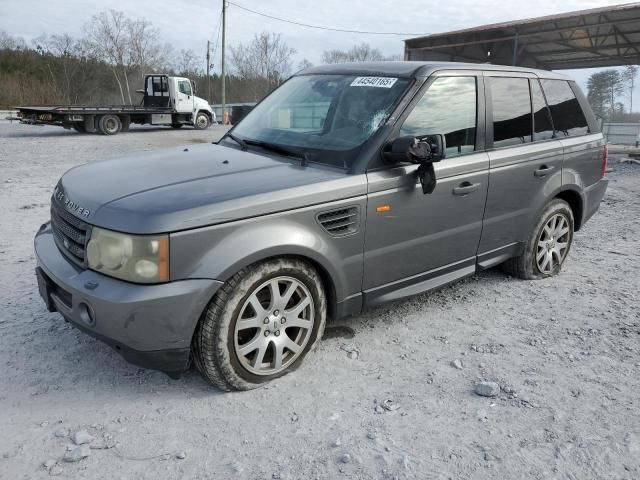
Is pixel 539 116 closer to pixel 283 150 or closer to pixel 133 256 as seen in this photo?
pixel 283 150

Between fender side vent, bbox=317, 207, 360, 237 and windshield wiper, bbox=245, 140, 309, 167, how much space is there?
0.45 m

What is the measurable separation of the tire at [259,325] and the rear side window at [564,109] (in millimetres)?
2851

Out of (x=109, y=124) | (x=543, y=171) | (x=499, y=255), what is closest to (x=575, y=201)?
(x=543, y=171)

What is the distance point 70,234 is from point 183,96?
20774 mm

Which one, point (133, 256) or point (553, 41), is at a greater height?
point (553, 41)

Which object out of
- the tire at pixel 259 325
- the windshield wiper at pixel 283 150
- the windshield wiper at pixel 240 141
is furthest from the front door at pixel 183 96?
the tire at pixel 259 325

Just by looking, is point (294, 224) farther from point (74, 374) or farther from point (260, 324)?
point (74, 374)

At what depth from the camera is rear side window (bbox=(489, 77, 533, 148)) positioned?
3930mm

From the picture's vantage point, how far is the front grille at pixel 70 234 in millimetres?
2719

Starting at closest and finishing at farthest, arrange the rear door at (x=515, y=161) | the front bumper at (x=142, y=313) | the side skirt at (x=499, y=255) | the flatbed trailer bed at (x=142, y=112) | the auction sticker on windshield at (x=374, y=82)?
the front bumper at (x=142, y=313), the auction sticker on windshield at (x=374, y=82), the rear door at (x=515, y=161), the side skirt at (x=499, y=255), the flatbed trailer bed at (x=142, y=112)

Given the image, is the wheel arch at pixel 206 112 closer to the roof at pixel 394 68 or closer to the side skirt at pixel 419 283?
the roof at pixel 394 68

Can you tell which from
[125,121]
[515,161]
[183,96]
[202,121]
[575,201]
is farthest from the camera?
[202,121]

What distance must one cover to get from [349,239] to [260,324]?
72 centimetres

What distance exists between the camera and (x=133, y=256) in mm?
2467
